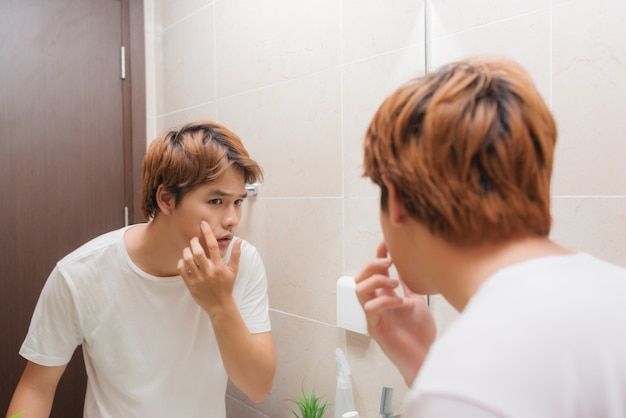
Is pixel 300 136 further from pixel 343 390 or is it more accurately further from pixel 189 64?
pixel 343 390

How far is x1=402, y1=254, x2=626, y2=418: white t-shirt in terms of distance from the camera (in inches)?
13.4

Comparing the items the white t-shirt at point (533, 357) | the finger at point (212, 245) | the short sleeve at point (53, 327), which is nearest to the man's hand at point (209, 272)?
the finger at point (212, 245)

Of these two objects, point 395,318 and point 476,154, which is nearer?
point 476,154

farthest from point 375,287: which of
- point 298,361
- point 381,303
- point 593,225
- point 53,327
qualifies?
point 53,327

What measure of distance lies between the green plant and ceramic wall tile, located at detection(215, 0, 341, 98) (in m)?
0.62

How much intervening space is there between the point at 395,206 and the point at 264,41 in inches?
25.7

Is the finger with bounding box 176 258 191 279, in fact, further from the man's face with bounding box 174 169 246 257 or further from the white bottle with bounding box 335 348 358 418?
the white bottle with bounding box 335 348 358 418

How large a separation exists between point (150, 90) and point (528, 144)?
748 mm

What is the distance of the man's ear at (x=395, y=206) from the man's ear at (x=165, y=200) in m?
0.60

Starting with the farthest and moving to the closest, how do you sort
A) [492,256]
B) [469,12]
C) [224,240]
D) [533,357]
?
[224,240] → [469,12] → [492,256] → [533,357]

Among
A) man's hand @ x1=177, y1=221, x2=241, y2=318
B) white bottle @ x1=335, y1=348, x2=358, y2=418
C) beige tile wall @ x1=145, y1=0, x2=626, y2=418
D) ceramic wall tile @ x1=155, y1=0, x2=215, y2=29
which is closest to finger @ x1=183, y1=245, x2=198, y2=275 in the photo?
man's hand @ x1=177, y1=221, x2=241, y2=318

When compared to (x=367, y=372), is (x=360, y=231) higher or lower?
higher

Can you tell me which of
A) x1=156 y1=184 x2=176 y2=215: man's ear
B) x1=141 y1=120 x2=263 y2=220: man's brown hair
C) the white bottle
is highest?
x1=141 y1=120 x2=263 y2=220: man's brown hair

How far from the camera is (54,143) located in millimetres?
887
